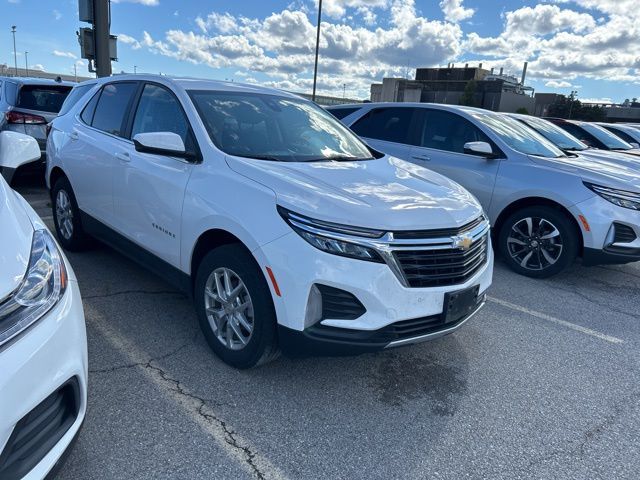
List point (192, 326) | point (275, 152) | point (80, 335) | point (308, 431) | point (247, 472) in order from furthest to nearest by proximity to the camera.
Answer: point (192, 326)
point (275, 152)
point (308, 431)
point (247, 472)
point (80, 335)

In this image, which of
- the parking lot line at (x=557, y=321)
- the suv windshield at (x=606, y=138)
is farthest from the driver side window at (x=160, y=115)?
the suv windshield at (x=606, y=138)

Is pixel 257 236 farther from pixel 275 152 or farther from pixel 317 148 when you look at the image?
pixel 317 148

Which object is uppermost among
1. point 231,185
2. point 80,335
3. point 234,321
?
point 231,185

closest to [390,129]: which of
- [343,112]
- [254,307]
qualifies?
[343,112]

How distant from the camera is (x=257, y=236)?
2.61 metres

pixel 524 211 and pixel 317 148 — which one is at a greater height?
pixel 317 148

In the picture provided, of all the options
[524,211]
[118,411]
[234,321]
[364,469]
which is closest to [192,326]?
[234,321]

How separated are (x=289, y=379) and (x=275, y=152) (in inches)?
60.1

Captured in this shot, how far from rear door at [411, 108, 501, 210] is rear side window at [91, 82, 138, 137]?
3585 mm

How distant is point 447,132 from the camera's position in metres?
6.12

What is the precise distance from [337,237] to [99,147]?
2.74m

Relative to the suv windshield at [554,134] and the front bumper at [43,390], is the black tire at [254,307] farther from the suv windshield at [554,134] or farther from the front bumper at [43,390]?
the suv windshield at [554,134]

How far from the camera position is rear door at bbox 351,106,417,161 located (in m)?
6.40

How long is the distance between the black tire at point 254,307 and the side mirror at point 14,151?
1193 millimetres
